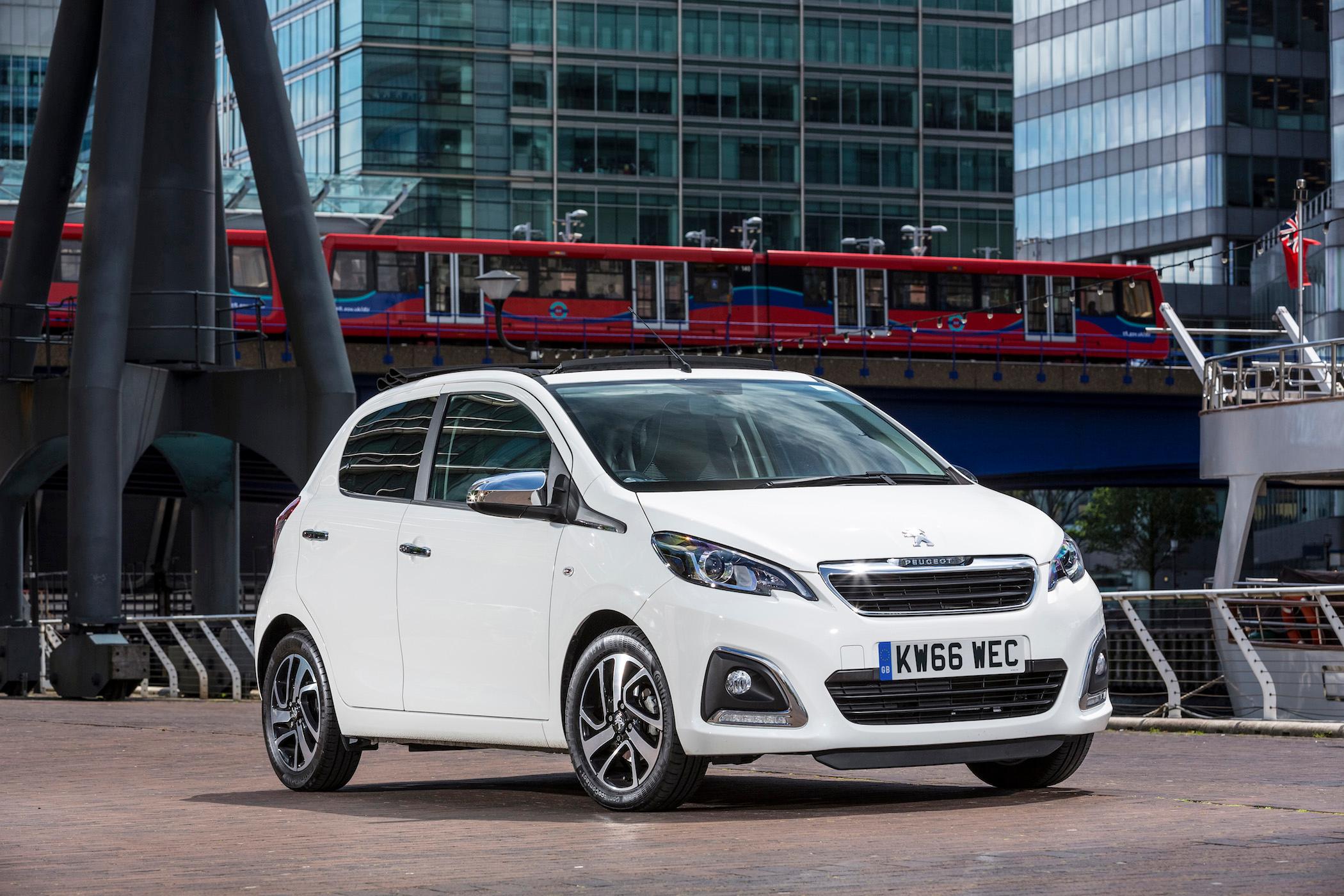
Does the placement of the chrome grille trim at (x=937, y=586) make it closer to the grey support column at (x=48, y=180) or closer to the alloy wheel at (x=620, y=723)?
the alloy wheel at (x=620, y=723)

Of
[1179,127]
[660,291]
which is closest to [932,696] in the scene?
[660,291]

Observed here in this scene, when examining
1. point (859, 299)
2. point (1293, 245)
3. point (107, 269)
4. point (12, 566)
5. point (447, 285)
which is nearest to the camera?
point (107, 269)

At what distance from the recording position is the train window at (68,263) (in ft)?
145

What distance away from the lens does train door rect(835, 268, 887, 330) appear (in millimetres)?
50375

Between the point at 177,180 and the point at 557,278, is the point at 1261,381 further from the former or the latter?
the point at 557,278

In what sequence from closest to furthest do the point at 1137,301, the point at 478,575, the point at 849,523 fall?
the point at 849,523, the point at 478,575, the point at 1137,301

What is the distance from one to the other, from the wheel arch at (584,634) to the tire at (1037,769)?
1.47m

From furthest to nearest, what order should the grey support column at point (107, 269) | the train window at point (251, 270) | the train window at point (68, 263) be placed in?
the train window at point (251, 270)
the train window at point (68, 263)
the grey support column at point (107, 269)

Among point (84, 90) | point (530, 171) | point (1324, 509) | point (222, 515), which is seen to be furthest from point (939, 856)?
point (530, 171)

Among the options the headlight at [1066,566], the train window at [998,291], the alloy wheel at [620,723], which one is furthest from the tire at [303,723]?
the train window at [998,291]

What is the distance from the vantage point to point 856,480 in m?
8.28

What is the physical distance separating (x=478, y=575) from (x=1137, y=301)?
4517 centimetres

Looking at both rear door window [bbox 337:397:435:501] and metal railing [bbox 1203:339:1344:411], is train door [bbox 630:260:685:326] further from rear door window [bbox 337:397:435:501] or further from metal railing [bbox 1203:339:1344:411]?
rear door window [bbox 337:397:435:501]

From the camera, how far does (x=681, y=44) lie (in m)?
96.0
